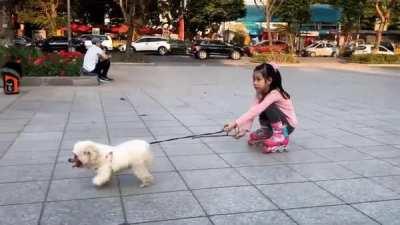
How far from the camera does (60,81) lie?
52.3 ft

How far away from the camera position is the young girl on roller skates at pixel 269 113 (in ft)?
21.7

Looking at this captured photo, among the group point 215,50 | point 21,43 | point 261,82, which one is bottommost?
point 215,50

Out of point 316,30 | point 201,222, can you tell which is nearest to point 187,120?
point 201,222

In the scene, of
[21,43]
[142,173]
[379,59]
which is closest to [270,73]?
[142,173]

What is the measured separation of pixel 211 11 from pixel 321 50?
1036cm

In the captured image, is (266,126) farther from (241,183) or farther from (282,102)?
(241,183)

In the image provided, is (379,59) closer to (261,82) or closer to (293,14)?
(293,14)

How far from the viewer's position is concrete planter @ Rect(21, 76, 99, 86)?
15578mm

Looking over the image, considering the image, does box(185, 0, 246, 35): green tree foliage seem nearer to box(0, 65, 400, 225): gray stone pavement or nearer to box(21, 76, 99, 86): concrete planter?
box(21, 76, 99, 86): concrete planter

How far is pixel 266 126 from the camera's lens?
7.13 metres

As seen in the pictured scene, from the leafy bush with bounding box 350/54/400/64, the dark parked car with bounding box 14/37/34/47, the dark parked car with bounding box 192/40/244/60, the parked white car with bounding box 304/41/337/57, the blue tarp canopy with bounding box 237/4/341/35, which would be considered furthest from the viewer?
the blue tarp canopy with bounding box 237/4/341/35

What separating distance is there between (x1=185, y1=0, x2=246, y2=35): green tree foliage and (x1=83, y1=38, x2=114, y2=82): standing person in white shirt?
31.6 meters

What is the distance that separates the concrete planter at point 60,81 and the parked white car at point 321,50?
34.3m

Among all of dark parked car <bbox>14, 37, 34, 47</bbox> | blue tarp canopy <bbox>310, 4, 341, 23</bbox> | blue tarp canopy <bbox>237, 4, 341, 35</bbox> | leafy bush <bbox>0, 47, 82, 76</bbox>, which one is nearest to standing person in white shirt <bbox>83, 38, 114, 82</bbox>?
leafy bush <bbox>0, 47, 82, 76</bbox>
